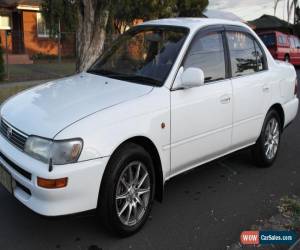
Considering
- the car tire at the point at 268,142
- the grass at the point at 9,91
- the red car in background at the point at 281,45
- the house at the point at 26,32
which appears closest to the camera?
the car tire at the point at 268,142

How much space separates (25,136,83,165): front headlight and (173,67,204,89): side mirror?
1.25 m

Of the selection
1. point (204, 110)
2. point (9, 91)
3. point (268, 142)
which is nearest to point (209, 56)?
point (204, 110)

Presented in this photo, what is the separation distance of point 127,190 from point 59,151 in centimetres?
78

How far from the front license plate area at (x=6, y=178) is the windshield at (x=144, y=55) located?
1444 mm

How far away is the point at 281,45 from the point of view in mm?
20469

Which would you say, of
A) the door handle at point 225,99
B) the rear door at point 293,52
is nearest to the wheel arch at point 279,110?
the door handle at point 225,99

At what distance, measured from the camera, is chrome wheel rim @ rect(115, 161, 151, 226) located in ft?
11.8

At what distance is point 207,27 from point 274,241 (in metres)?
2.31

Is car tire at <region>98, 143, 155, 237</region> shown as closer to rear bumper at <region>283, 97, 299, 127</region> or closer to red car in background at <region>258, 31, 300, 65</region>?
rear bumper at <region>283, 97, 299, 127</region>

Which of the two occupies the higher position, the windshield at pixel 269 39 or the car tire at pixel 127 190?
the windshield at pixel 269 39

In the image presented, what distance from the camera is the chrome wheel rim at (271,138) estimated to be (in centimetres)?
550

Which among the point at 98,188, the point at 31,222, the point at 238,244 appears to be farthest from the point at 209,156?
the point at 31,222

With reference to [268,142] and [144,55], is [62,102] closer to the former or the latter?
[144,55]

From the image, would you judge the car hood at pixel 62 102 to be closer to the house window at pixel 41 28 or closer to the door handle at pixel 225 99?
the door handle at pixel 225 99
